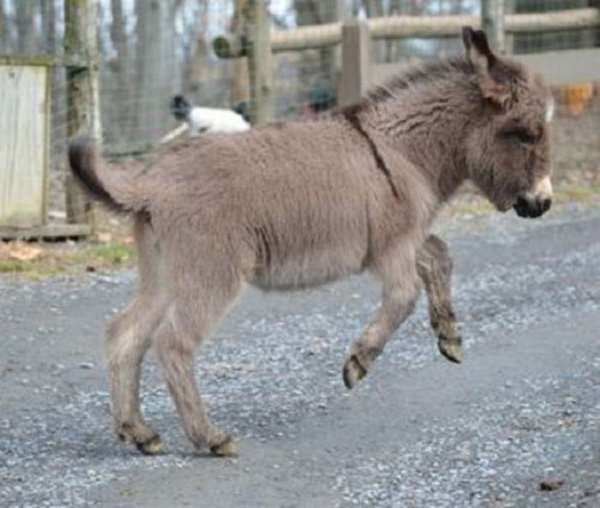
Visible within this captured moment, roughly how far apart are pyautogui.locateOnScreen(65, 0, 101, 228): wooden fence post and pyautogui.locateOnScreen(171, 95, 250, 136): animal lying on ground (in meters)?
1.49

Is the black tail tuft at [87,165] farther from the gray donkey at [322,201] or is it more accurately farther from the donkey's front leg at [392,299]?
the donkey's front leg at [392,299]

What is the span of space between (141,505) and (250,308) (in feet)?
13.7

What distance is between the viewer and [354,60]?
14.4 m

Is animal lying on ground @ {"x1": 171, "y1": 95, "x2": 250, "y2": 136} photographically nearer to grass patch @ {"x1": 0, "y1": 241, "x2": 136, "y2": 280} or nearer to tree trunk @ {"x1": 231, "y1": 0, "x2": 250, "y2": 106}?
tree trunk @ {"x1": 231, "y1": 0, "x2": 250, "y2": 106}

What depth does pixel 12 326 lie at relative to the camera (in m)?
9.28

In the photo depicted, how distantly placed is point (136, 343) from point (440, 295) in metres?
1.43

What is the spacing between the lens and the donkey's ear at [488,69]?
736 cm

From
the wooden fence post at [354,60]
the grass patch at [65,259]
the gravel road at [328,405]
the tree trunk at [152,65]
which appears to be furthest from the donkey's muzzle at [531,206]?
the tree trunk at [152,65]

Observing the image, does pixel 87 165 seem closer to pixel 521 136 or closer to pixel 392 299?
pixel 392 299

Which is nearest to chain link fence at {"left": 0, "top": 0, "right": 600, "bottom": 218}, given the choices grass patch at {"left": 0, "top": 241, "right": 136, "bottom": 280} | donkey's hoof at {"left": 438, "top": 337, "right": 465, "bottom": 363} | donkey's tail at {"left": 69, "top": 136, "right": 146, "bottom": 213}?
grass patch at {"left": 0, "top": 241, "right": 136, "bottom": 280}

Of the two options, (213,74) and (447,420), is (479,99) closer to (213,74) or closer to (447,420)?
(447,420)

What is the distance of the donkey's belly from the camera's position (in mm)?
6840

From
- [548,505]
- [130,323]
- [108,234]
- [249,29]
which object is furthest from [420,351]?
[249,29]

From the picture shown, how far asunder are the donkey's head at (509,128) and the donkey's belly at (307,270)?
0.86 m
